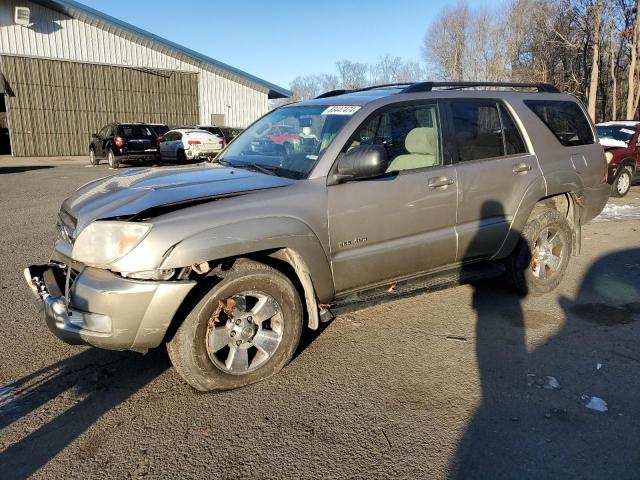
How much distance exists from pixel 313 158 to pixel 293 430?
1853 mm

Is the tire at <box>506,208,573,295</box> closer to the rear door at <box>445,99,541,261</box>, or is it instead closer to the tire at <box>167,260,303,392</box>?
the rear door at <box>445,99,541,261</box>

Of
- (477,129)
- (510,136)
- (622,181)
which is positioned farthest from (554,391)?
(622,181)

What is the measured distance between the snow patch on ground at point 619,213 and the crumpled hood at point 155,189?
7628 millimetres

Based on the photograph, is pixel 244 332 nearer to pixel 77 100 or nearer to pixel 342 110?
pixel 342 110

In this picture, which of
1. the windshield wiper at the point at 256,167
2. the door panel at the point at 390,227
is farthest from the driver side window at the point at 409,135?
the windshield wiper at the point at 256,167

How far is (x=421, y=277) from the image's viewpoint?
4.17 m

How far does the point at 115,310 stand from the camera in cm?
290

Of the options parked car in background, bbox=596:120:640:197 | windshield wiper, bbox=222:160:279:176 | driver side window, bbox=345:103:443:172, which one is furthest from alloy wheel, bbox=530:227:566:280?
parked car in background, bbox=596:120:640:197

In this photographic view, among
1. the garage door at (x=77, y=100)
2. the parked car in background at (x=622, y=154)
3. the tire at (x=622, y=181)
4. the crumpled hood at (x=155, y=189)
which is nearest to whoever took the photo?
the crumpled hood at (x=155, y=189)

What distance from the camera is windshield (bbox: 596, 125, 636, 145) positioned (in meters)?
11.9

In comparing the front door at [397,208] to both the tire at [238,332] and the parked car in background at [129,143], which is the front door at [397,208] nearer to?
the tire at [238,332]

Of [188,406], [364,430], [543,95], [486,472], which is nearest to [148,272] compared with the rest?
[188,406]

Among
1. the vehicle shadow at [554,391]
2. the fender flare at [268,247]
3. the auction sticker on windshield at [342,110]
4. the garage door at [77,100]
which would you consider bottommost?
the vehicle shadow at [554,391]

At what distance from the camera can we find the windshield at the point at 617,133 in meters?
11.9
